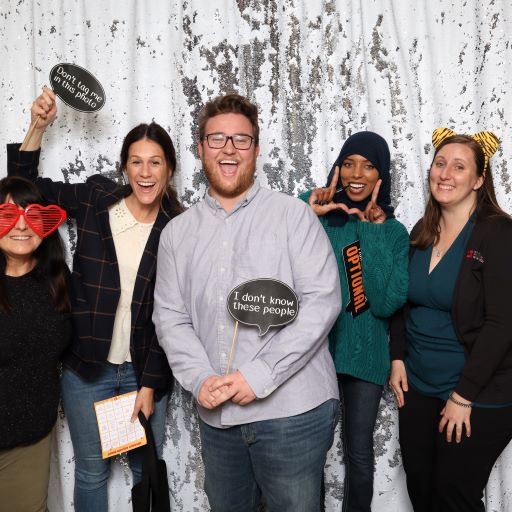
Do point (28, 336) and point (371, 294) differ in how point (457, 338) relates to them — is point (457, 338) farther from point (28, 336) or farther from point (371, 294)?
point (28, 336)

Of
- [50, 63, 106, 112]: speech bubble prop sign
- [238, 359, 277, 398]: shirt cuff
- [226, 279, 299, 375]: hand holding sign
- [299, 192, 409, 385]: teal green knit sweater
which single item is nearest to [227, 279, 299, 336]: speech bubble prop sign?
[226, 279, 299, 375]: hand holding sign

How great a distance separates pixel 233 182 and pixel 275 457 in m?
0.69

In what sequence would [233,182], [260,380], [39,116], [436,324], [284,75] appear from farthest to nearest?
[284,75], [39,116], [436,324], [233,182], [260,380]

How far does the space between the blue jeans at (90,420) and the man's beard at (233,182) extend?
622mm

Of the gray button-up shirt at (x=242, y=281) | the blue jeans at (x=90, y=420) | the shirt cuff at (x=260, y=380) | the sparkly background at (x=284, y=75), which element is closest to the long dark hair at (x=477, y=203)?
the sparkly background at (x=284, y=75)

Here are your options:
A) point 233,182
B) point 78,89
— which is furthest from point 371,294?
point 78,89

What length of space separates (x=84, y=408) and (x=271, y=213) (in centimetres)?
83

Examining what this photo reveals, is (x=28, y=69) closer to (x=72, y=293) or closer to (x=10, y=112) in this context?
(x=10, y=112)

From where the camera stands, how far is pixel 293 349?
1145 mm

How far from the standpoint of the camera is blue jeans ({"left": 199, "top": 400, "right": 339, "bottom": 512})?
46.4 inches

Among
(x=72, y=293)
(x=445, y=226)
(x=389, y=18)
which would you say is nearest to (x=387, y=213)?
(x=445, y=226)

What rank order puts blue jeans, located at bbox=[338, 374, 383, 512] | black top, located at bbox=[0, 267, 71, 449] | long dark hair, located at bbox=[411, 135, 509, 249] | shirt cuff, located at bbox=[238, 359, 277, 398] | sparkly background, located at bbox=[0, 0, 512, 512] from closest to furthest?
shirt cuff, located at bbox=[238, 359, 277, 398] → black top, located at bbox=[0, 267, 71, 449] → long dark hair, located at bbox=[411, 135, 509, 249] → blue jeans, located at bbox=[338, 374, 383, 512] → sparkly background, located at bbox=[0, 0, 512, 512]

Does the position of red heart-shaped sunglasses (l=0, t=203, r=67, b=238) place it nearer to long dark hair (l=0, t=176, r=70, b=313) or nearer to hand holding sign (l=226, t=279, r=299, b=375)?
long dark hair (l=0, t=176, r=70, b=313)

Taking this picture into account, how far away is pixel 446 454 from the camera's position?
53.4 inches
